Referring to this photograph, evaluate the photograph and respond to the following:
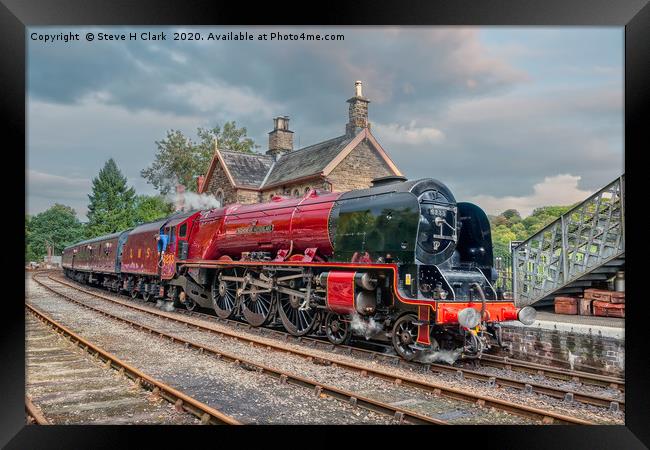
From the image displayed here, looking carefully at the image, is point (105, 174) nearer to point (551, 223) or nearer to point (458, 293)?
point (458, 293)

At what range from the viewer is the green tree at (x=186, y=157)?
1232 cm

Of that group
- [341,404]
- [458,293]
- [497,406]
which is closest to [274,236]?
[458,293]

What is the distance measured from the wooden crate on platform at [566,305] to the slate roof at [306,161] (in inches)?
348

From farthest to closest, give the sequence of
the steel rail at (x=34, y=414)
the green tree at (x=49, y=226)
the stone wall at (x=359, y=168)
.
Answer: the stone wall at (x=359, y=168) → the green tree at (x=49, y=226) → the steel rail at (x=34, y=414)

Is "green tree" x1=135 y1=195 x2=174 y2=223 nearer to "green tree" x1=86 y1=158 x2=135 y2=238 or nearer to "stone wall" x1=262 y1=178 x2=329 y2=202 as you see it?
"green tree" x1=86 y1=158 x2=135 y2=238

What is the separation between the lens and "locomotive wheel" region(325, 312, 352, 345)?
831 cm

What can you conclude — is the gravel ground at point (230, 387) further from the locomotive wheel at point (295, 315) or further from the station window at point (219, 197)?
the station window at point (219, 197)

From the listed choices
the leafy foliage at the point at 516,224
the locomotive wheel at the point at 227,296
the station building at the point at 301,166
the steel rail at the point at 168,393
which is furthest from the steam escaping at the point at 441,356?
the station building at the point at 301,166

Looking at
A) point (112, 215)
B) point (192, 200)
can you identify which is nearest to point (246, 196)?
point (192, 200)

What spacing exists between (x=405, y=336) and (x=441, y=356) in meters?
0.58

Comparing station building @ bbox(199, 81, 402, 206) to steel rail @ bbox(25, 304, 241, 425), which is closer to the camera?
steel rail @ bbox(25, 304, 241, 425)

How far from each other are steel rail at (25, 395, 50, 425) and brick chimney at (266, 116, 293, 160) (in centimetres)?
1704

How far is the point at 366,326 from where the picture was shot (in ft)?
25.3

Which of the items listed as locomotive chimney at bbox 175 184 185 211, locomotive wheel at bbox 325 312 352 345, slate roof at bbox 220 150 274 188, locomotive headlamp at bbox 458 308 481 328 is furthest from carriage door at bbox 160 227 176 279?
locomotive headlamp at bbox 458 308 481 328
